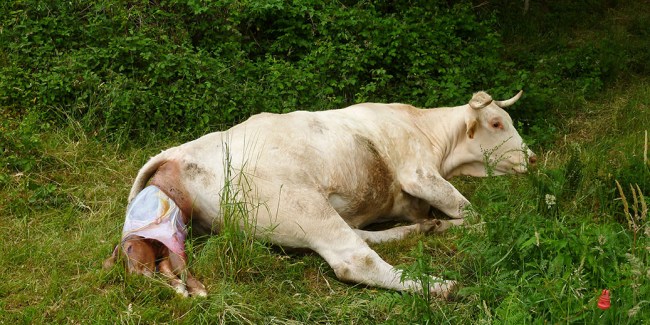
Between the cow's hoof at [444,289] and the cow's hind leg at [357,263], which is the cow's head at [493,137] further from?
the cow's hoof at [444,289]

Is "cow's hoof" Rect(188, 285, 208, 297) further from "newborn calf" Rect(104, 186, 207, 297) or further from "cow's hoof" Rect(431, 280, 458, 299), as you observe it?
"cow's hoof" Rect(431, 280, 458, 299)

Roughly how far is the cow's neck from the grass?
401mm

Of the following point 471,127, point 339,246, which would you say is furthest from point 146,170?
point 471,127

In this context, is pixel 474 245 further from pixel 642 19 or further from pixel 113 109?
pixel 642 19

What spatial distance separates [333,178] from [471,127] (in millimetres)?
1773

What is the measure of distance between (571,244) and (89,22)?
5.49 meters

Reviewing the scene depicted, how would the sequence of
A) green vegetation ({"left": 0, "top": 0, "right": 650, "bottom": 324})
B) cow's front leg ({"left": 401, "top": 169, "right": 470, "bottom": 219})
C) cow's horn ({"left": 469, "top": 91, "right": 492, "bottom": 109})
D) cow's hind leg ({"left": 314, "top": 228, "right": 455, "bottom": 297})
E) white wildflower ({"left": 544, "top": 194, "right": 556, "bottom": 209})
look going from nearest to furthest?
green vegetation ({"left": 0, "top": 0, "right": 650, "bottom": 324}), white wildflower ({"left": 544, "top": 194, "right": 556, "bottom": 209}), cow's hind leg ({"left": 314, "top": 228, "right": 455, "bottom": 297}), cow's front leg ({"left": 401, "top": 169, "right": 470, "bottom": 219}), cow's horn ({"left": 469, "top": 91, "right": 492, "bottom": 109})

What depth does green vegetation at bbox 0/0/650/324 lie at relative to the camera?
496cm

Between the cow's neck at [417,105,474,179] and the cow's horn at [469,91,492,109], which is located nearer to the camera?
the cow's horn at [469,91,492,109]

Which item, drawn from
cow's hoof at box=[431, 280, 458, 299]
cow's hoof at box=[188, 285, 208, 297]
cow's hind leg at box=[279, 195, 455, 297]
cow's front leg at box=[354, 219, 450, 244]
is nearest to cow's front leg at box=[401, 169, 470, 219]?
cow's front leg at box=[354, 219, 450, 244]

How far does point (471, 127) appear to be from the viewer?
294 inches

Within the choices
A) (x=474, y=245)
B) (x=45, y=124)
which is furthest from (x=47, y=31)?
(x=474, y=245)

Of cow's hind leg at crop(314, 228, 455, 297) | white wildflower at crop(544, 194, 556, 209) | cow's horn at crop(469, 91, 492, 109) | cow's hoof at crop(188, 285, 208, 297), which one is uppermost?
white wildflower at crop(544, 194, 556, 209)

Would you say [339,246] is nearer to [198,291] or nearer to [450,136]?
[198,291]
